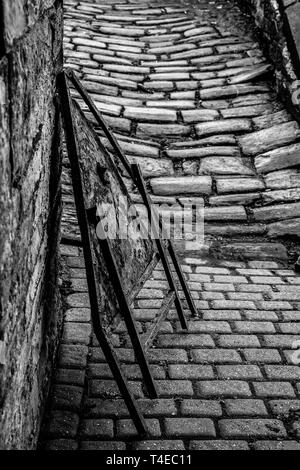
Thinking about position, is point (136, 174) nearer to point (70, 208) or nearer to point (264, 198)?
point (70, 208)

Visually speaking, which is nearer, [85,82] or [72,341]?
[72,341]

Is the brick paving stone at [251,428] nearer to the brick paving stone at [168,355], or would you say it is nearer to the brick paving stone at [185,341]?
the brick paving stone at [168,355]

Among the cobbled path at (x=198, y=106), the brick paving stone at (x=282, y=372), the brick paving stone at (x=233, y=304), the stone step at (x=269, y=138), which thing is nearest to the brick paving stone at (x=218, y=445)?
the brick paving stone at (x=282, y=372)

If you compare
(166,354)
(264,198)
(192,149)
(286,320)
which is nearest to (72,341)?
(166,354)

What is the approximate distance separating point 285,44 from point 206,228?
2.30m

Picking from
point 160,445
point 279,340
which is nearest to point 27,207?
point 160,445

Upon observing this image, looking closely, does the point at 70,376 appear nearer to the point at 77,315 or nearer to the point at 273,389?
the point at 77,315

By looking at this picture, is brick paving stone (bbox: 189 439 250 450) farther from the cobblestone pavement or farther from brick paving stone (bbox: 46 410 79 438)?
brick paving stone (bbox: 46 410 79 438)

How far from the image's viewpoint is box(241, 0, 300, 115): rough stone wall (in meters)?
5.43

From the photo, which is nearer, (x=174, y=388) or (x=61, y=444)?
(x=61, y=444)

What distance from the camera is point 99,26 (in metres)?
7.46

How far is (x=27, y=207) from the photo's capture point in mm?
1915

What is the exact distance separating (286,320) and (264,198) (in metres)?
1.50

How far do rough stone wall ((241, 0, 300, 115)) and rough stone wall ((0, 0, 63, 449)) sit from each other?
3368mm
